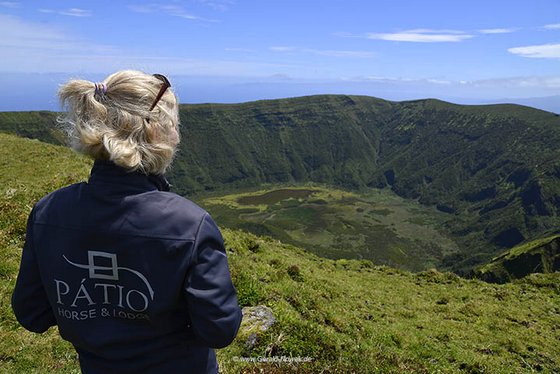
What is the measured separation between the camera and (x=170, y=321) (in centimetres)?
363

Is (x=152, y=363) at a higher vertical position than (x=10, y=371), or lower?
higher

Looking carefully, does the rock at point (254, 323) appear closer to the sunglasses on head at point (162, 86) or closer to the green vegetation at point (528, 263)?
the sunglasses on head at point (162, 86)

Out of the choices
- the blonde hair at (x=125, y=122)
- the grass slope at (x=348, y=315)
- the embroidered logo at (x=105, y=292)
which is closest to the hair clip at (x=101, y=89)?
the blonde hair at (x=125, y=122)

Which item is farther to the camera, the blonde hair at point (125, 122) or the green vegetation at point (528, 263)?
the green vegetation at point (528, 263)

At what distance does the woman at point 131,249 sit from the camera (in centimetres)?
344

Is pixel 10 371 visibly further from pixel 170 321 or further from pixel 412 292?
pixel 412 292

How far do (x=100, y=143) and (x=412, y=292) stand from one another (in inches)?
997

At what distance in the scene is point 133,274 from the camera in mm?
3510

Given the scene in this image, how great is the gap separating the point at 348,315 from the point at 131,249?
13.6m

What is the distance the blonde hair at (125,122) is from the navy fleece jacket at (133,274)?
189 mm

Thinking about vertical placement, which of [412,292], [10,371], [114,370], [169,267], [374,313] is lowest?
Answer: [412,292]

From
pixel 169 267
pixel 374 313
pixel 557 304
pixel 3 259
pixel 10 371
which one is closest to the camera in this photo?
pixel 169 267

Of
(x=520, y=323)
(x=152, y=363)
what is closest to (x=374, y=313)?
(x=520, y=323)

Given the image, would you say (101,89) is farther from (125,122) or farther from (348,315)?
(348,315)
